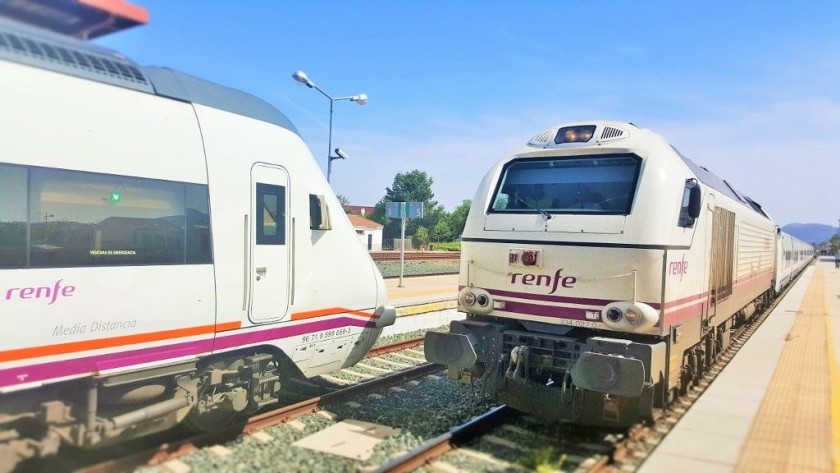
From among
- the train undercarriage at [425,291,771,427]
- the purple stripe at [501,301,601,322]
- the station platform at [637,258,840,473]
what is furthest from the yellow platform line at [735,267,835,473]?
the purple stripe at [501,301,601,322]

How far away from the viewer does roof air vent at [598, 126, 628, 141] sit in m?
6.68

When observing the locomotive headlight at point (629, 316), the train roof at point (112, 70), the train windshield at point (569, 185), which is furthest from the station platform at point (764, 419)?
the train roof at point (112, 70)

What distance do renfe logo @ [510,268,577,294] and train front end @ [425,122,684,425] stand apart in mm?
11

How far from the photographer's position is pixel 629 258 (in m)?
5.98

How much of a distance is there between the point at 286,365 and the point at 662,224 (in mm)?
4281

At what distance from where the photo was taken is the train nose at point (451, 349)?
6.74 metres

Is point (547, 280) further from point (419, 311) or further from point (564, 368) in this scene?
point (419, 311)

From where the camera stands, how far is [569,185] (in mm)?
6777

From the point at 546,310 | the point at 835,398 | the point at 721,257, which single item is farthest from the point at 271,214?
the point at 835,398

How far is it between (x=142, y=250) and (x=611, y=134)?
4978 mm

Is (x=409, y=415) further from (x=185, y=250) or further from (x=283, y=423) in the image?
(x=185, y=250)

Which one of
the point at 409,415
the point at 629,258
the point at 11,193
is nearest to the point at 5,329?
the point at 11,193

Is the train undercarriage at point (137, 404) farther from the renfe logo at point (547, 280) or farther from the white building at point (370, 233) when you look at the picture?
the white building at point (370, 233)

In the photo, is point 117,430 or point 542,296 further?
point 542,296
